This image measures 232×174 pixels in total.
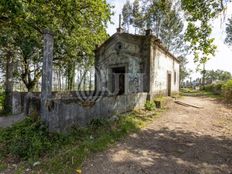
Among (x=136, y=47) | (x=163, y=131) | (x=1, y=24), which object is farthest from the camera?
(x=136, y=47)

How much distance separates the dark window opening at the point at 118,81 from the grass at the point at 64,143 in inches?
245

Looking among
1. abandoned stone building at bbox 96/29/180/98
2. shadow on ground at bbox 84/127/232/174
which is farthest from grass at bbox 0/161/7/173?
abandoned stone building at bbox 96/29/180/98

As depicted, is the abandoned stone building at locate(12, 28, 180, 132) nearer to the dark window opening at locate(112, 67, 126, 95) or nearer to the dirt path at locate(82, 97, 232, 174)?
the dark window opening at locate(112, 67, 126, 95)

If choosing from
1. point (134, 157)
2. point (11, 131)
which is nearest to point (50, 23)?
point (11, 131)

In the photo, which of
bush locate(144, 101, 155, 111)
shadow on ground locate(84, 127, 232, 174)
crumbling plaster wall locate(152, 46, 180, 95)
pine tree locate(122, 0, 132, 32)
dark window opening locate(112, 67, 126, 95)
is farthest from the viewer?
pine tree locate(122, 0, 132, 32)

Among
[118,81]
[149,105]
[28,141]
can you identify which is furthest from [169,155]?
[118,81]

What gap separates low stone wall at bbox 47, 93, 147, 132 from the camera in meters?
5.59

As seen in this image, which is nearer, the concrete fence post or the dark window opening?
the concrete fence post

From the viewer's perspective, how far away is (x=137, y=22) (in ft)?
87.3

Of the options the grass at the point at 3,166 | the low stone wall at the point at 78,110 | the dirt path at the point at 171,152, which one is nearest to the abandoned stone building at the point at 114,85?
the low stone wall at the point at 78,110

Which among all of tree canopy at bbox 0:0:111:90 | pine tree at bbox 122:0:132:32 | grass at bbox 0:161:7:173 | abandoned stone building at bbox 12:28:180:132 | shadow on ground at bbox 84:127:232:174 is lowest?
grass at bbox 0:161:7:173

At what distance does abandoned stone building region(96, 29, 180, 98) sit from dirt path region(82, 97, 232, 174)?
4339 mm

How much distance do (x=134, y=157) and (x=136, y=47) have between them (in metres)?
8.18

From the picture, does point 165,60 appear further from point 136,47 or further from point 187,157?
point 187,157
